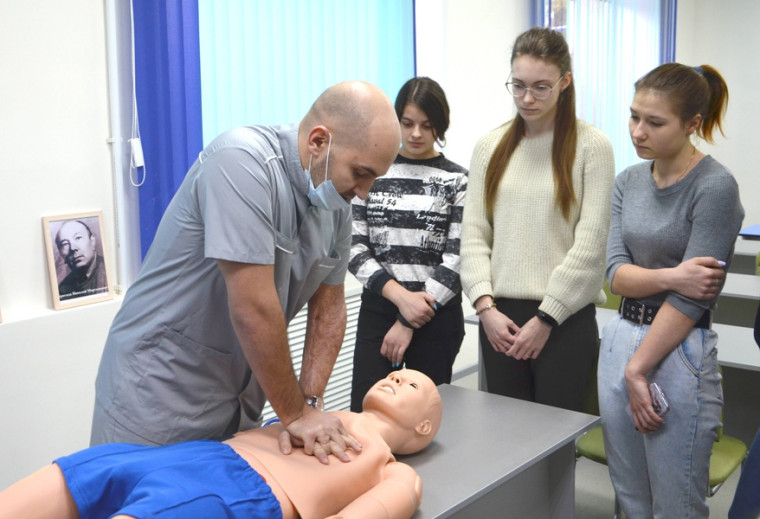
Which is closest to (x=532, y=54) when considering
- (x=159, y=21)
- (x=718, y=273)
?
(x=718, y=273)

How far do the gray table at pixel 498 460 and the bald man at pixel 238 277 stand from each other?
239mm

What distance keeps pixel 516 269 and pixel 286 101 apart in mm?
1504

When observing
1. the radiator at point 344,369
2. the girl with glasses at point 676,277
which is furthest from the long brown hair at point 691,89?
the radiator at point 344,369

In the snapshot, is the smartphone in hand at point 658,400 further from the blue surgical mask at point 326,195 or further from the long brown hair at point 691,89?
the blue surgical mask at point 326,195

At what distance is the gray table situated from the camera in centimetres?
149

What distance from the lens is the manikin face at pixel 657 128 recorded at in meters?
1.74

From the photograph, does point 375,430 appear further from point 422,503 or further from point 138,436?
point 138,436

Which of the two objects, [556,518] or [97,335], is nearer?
[556,518]

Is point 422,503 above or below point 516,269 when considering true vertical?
below

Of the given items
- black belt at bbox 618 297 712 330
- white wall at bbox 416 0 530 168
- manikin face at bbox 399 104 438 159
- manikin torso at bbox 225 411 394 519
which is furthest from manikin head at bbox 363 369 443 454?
white wall at bbox 416 0 530 168

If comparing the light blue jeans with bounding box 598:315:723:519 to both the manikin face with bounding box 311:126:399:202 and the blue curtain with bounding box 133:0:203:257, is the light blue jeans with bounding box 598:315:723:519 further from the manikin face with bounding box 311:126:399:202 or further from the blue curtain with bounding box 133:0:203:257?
the blue curtain with bounding box 133:0:203:257

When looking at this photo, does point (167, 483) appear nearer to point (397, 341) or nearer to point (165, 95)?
point (397, 341)

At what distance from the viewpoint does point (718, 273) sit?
170 centimetres

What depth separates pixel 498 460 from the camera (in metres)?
1.60
